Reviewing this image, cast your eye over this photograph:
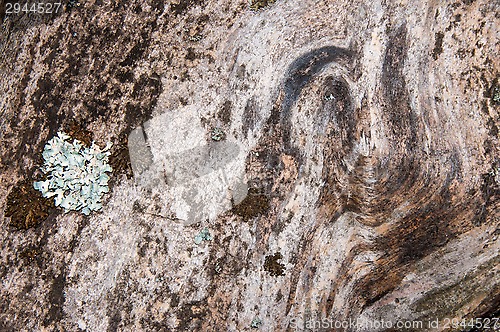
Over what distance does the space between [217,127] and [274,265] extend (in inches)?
107

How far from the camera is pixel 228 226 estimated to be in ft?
25.8

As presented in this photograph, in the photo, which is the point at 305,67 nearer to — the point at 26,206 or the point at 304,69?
the point at 304,69

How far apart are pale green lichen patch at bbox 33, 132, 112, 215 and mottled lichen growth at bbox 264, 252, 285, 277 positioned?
122 inches

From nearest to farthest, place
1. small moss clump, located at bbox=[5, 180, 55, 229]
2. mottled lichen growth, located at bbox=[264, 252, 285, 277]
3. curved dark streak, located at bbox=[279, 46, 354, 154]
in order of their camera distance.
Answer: small moss clump, located at bbox=[5, 180, 55, 229] < curved dark streak, located at bbox=[279, 46, 354, 154] < mottled lichen growth, located at bbox=[264, 252, 285, 277]

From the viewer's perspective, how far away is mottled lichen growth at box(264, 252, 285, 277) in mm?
8070

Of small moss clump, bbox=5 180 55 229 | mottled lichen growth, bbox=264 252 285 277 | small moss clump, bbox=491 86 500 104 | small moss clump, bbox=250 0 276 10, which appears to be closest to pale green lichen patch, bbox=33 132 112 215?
small moss clump, bbox=5 180 55 229

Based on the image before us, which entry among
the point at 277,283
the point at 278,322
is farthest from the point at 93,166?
the point at 278,322

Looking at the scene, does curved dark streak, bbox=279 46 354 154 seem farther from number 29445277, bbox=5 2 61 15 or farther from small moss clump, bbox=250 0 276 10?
number 29445277, bbox=5 2 61 15

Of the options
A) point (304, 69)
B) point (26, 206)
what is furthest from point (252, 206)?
point (26, 206)

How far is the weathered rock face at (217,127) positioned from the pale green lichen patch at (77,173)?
0.20 metres

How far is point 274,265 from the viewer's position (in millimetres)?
8102

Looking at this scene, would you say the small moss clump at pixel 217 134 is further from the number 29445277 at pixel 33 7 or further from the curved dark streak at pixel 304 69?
the number 29445277 at pixel 33 7

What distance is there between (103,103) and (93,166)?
111 cm

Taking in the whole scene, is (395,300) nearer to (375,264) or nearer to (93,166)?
(375,264)
